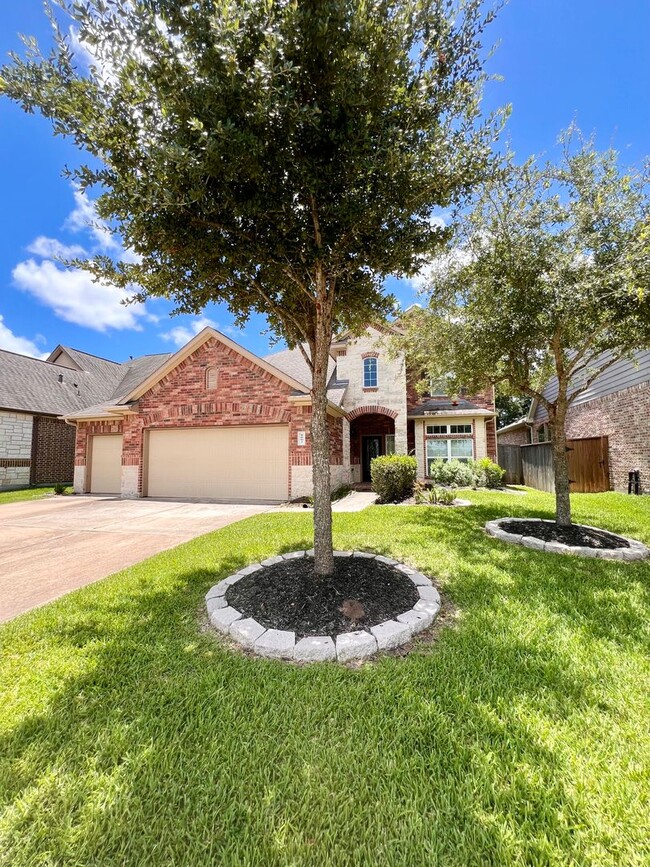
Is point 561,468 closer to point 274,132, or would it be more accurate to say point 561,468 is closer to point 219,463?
point 274,132

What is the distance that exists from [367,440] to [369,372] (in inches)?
135

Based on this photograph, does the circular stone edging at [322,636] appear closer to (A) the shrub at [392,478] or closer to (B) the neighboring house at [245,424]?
(A) the shrub at [392,478]

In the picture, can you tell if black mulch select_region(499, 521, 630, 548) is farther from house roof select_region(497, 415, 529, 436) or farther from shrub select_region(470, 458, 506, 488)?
house roof select_region(497, 415, 529, 436)

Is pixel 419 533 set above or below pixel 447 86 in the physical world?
below

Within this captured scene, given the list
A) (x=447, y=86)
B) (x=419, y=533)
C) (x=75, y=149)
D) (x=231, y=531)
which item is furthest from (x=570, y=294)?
(x=231, y=531)

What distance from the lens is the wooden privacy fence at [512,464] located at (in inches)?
→ 658

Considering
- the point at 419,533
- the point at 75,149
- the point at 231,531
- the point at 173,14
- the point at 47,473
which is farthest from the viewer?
the point at 47,473

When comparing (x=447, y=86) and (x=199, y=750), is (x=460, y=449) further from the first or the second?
(x=199, y=750)

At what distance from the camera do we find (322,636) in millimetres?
2938

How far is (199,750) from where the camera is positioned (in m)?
1.93

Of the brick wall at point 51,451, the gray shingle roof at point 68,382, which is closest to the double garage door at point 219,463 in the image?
the gray shingle roof at point 68,382

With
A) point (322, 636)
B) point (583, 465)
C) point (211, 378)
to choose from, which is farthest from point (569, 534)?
point (211, 378)

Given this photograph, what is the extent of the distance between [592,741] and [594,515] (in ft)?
24.2

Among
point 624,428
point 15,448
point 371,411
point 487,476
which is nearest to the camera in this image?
point 624,428
